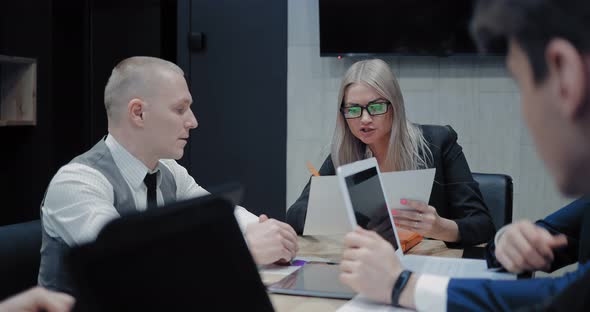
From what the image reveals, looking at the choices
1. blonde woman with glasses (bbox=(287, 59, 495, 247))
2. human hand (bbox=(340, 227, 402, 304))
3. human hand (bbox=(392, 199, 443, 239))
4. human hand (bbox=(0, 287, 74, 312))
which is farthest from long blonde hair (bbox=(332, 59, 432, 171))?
human hand (bbox=(0, 287, 74, 312))

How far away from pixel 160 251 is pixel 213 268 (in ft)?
0.31

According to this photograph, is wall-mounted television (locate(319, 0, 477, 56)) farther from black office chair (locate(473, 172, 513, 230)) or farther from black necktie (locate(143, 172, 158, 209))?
black necktie (locate(143, 172, 158, 209))

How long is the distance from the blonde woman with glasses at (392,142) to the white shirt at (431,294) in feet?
3.71

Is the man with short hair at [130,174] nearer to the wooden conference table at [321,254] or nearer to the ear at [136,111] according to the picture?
the ear at [136,111]

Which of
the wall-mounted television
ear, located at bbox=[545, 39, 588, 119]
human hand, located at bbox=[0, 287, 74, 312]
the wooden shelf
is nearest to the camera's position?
ear, located at bbox=[545, 39, 588, 119]

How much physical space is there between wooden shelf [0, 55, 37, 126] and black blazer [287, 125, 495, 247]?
1.82 m

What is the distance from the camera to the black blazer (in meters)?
2.26

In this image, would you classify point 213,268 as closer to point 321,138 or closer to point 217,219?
point 217,219

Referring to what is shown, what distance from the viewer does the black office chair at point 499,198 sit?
104 inches

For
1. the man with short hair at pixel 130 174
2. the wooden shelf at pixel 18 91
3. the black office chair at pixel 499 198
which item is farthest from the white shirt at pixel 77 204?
the wooden shelf at pixel 18 91

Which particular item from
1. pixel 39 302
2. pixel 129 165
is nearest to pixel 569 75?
pixel 39 302

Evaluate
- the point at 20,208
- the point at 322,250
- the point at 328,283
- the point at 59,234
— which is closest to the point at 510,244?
the point at 328,283

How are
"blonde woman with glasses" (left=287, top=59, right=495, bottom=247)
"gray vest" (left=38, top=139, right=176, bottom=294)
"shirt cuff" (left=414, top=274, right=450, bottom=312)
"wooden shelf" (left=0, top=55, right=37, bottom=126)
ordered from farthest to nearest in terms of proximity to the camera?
"wooden shelf" (left=0, top=55, right=37, bottom=126), "blonde woman with glasses" (left=287, top=59, right=495, bottom=247), "gray vest" (left=38, top=139, right=176, bottom=294), "shirt cuff" (left=414, top=274, right=450, bottom=312)

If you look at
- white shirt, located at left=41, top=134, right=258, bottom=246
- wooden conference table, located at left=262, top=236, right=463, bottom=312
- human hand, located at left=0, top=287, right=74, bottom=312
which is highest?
white shirt, located at left=41, top=134, right=258, bottom=246
